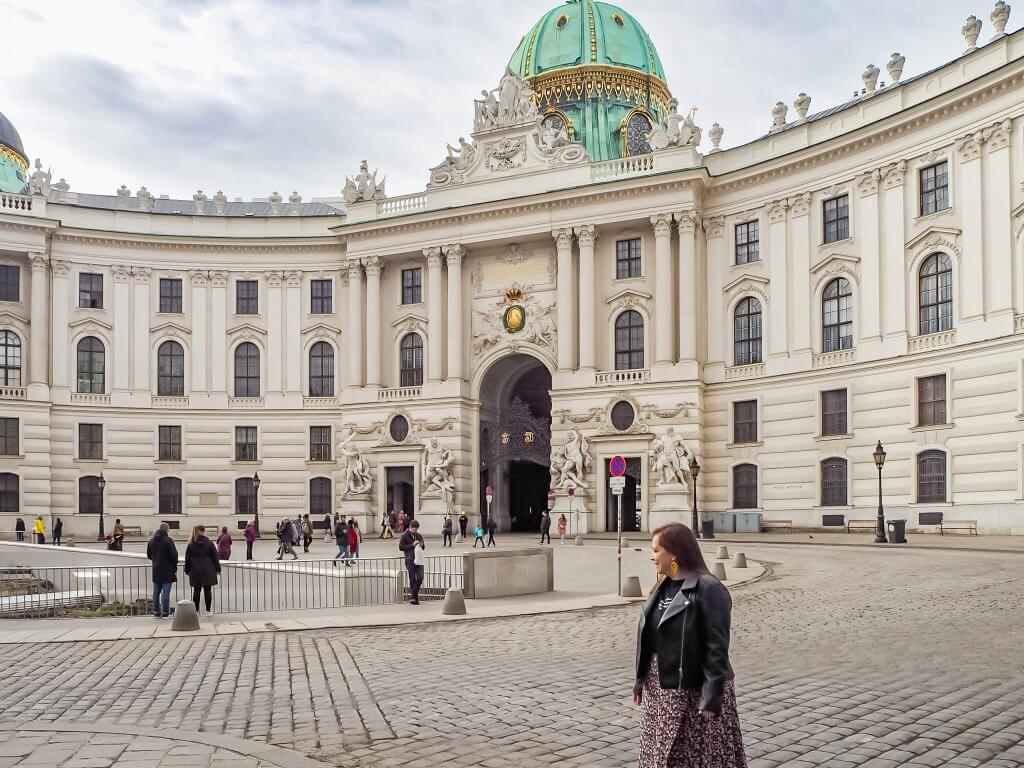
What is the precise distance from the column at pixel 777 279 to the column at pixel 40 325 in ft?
127

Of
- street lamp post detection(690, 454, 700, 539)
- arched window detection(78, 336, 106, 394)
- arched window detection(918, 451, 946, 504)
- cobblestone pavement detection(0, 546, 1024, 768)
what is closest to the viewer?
cobblestone pavement detection(0, 546, 1024, 768)

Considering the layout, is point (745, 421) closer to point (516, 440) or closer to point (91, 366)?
point (516, 440)

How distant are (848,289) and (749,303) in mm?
5492

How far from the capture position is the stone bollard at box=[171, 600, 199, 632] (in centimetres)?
1755

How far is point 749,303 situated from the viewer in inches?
2019

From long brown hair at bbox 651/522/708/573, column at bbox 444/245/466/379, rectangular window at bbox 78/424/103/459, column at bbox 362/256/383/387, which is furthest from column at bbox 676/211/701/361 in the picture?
long brown hair at bbox 651/522/708/573

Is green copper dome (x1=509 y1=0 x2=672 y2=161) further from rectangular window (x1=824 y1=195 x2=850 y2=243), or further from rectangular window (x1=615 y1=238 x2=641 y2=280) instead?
rectangular window (x1=824 y1=195 x2=850 y2=243)

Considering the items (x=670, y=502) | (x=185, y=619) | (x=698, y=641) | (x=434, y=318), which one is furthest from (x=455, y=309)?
(x=698, y=641)

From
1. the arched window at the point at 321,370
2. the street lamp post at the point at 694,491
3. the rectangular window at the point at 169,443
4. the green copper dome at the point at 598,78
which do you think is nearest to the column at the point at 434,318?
the arched window at the point at 321,370

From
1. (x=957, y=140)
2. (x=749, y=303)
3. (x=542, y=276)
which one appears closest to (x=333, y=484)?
(x=542, y=276)

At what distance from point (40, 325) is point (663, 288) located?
33983 millimetres

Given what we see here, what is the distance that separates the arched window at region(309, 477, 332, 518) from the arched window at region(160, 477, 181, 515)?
7424 millimetres

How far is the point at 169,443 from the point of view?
6019 cm

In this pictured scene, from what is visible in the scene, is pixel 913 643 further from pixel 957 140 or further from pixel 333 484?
pixel 333 484
